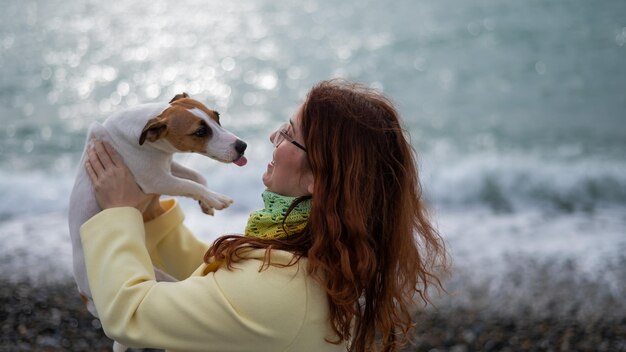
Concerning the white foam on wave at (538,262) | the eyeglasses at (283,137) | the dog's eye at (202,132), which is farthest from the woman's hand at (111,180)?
the white foam on wave at (538,262)

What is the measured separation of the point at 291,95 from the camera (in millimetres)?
10352

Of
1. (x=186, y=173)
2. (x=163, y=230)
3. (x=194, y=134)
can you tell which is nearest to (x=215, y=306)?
(x=163, y=230)

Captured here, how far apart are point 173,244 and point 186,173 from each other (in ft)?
1.38

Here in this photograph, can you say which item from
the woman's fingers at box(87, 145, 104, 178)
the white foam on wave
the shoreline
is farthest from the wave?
the woman's fingers at box(87, 145, 104, 178)

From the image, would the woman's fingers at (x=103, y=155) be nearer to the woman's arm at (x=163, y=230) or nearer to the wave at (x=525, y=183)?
the woman's arm at (x=163, y=230)

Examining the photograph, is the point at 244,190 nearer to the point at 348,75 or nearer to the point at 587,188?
the point at 587,188

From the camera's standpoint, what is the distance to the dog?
237 centimetres

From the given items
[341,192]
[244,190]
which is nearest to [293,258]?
[341,192]

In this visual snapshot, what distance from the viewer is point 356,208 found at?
1.87 metres

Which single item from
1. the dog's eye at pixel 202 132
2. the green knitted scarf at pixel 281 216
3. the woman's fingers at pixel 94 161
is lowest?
the green knitted scarf at pixel 281 216

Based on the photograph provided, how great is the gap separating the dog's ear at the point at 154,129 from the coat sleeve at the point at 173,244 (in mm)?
272

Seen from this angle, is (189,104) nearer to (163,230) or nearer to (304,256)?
(163,230)

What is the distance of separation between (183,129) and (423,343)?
8.74 ft

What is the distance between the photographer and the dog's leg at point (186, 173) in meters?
2.80
